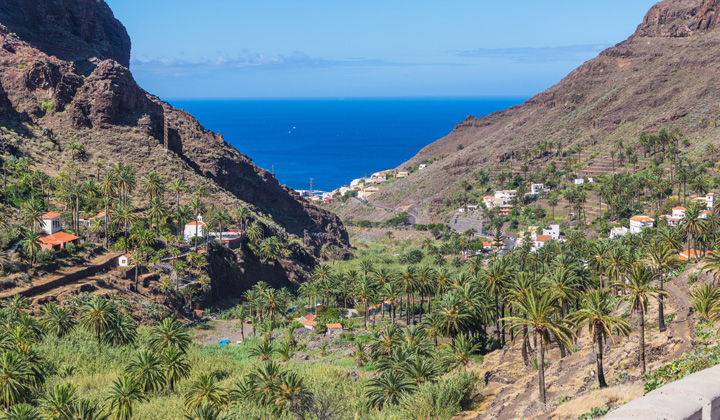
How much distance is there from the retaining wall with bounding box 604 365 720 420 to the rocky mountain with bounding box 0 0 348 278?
9541 centimetres

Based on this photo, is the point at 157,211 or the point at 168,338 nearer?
the point at 168,338

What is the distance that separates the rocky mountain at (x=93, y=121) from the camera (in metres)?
103

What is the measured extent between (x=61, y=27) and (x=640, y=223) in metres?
124

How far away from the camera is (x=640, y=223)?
11050 cm

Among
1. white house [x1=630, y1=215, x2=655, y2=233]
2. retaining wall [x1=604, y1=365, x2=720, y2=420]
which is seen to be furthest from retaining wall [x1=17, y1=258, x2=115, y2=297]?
white house [x1=630, y1=215, x2=655, y2=233]

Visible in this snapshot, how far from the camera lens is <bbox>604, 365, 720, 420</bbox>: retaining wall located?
13.5 metres

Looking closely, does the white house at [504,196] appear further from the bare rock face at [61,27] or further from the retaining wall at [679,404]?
the retaining wall at [679,404]

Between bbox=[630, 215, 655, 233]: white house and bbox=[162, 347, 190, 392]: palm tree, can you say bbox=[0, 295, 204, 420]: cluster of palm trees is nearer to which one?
bbox=[162, 347, 190, 392]: palm tree

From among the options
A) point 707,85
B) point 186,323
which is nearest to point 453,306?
point 186,323

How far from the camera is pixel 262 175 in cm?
13562

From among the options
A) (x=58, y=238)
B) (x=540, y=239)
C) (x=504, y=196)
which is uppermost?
(x=504, y=196)

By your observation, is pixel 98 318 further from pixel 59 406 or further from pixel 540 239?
pixel 540 239

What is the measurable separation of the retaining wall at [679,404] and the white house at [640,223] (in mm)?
103744

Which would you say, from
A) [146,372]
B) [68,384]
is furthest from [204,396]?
[68,384]
